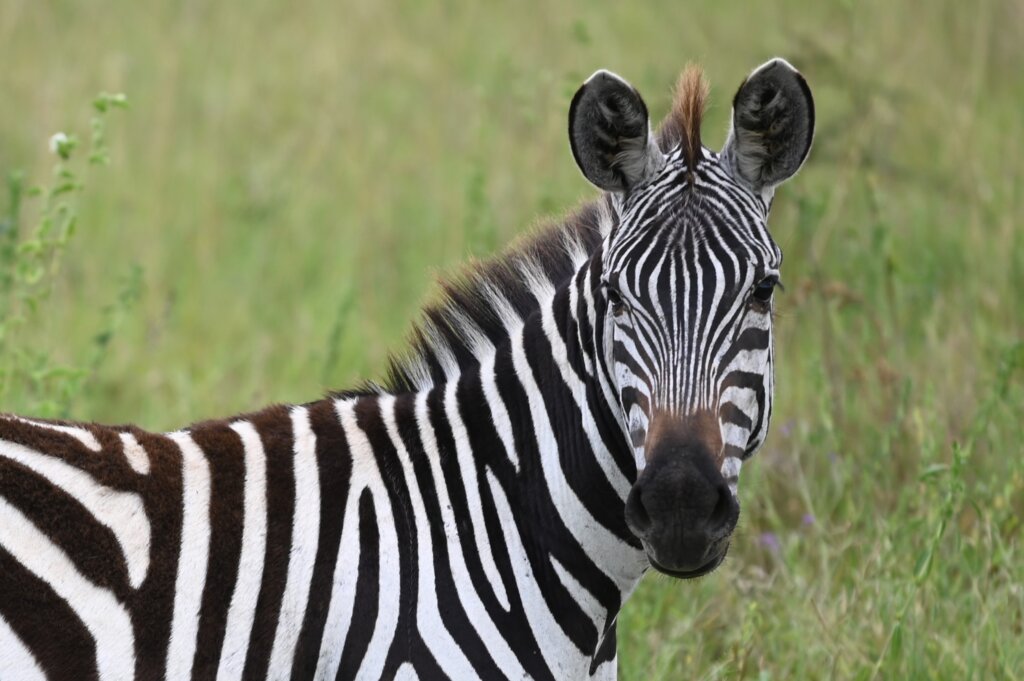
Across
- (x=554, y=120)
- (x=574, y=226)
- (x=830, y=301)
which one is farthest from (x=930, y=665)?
(x=554, y=120)

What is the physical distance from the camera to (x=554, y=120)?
941 centimetres

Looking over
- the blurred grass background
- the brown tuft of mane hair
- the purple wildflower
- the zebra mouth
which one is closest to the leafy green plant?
the blurred grass background

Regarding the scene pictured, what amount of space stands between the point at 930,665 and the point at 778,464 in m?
1.66

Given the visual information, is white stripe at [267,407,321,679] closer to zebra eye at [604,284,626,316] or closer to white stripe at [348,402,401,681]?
white stripe at [348,402,401,681]

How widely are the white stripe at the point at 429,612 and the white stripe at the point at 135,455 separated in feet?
2.27

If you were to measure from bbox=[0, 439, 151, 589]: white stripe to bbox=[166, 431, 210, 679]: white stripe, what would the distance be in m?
0.10

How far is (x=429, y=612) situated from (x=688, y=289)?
1.07 metres

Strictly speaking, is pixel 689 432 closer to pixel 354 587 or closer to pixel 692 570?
pixel 692 570

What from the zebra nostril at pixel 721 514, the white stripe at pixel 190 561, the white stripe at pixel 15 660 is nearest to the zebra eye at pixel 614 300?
the zebra nostril at pixel 721 514

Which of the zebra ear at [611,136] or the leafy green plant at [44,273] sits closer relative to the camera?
the zebra ear at [611,136]

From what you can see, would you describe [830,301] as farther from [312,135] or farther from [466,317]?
[312,135]

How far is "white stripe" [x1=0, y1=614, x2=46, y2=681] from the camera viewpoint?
9.25 feet

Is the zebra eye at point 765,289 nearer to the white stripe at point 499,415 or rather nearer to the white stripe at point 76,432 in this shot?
the white stripe at point 499,415

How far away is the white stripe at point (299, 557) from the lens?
3068mm
